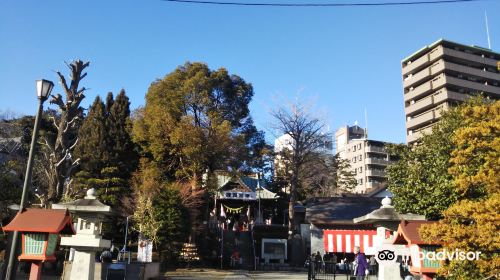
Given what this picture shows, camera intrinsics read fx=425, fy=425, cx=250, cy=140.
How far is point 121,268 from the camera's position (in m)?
15.2

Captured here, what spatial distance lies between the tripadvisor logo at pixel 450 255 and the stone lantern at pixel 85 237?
823 cm

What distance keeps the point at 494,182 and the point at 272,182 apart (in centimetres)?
3594

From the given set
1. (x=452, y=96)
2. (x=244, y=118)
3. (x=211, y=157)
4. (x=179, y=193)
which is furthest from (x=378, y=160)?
(x=179, y=193)

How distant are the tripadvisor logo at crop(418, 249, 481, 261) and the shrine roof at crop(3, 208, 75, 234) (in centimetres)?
865

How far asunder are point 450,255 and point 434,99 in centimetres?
5665

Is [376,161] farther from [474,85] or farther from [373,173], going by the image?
[474,85]

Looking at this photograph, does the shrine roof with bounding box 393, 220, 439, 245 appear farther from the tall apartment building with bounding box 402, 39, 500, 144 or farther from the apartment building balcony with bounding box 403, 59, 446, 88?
the apartment building balcony with bounding box 403, 59, 446, 88

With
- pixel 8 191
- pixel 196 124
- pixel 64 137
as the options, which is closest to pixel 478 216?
pixel 64 137

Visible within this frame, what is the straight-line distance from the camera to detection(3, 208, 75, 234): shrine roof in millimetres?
9969

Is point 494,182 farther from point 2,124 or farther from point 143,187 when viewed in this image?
point 2,124

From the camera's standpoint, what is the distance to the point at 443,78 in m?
60.2

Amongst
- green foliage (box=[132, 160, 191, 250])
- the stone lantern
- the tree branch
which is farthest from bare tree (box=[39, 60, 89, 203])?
green foliage (box=[132, 160, 191, 250])

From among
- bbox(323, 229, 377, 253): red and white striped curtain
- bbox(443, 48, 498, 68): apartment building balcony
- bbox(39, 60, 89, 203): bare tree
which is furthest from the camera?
bbox(443, 48, 498, 68): apartment building balcony

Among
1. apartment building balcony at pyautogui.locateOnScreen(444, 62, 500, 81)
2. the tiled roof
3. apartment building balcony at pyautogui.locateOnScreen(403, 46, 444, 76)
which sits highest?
apartment building balcony at pyautogui.locateOnScreen(403, 46, 444, 76)
